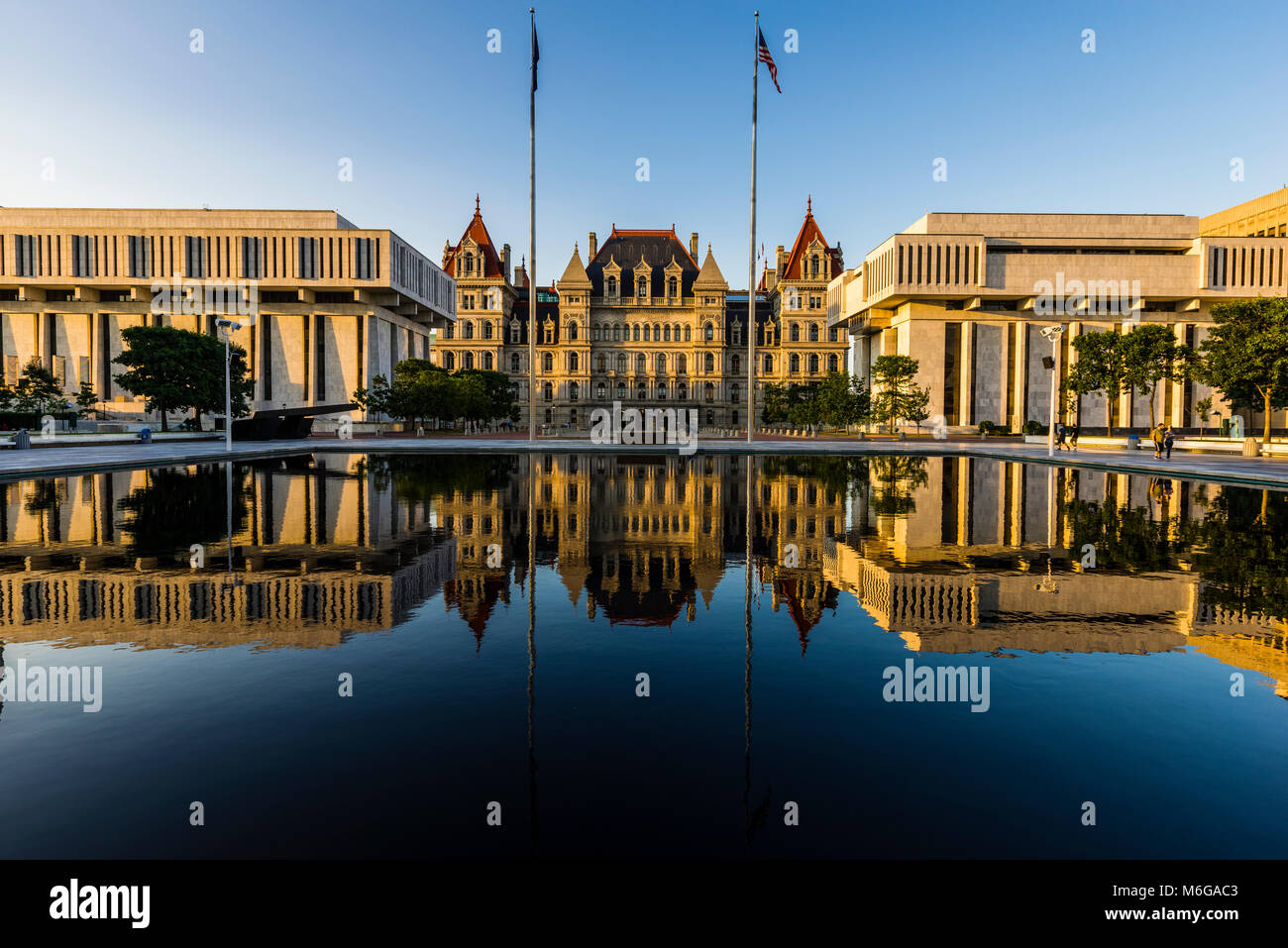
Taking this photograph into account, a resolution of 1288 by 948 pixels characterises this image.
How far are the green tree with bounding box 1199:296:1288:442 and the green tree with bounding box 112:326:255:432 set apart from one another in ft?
211

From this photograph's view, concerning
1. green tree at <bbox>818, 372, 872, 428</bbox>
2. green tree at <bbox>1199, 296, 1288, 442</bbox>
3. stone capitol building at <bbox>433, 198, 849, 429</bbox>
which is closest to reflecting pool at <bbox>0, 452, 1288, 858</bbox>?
green tree at <bbox>1199, 296, 1288, 442</bbox>

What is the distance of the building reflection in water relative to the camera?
9.09 m

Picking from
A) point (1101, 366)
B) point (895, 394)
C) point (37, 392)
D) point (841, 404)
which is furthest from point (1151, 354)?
point (37, 392)

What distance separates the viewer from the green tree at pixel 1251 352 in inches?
1544

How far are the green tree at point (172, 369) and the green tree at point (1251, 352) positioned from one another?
64198 mm

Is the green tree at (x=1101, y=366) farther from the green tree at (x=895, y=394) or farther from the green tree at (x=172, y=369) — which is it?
the green tree at (x=172, y=369)

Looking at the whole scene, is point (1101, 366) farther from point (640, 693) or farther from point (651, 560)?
point (640, 693)

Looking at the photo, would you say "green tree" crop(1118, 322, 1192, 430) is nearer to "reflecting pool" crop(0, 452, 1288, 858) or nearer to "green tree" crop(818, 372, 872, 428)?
"green tree" crop(818, 372, 872, 428)

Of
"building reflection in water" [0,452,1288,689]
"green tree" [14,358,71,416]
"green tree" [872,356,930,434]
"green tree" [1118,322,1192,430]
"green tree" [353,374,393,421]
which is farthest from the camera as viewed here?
"green tree" [353,374,393,421]

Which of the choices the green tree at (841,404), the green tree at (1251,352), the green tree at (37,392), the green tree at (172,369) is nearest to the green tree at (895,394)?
the green tree at (841,404)

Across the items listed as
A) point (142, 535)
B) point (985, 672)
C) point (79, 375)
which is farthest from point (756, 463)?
point (79, 375)

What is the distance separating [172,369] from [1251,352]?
65.6 metres
